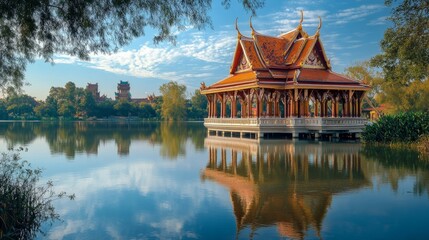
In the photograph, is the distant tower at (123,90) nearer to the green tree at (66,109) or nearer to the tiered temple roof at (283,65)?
the green tree at (66,109)

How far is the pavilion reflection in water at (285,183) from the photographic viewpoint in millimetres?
5945

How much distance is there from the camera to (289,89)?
A: 25.2 meters

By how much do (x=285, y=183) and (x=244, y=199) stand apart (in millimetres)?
1854

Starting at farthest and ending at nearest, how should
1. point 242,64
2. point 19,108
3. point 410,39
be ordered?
point 19,108, point 242,64, point 410,39

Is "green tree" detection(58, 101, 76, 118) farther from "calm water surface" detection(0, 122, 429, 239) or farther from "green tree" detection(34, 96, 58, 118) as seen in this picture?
"calm water surface" detection(0, 122, 429, 239)

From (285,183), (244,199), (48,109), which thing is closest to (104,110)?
(48,109)

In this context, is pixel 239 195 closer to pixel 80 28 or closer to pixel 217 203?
A: pixel 217 203

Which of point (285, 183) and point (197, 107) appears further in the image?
point (197, 107)

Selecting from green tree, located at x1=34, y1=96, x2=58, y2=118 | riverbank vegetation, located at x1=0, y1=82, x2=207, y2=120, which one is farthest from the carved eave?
green tree, located at x1=34, y1=96, x2=58, y2=118

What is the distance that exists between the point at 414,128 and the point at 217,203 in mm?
13610

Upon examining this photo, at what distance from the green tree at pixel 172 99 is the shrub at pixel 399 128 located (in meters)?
52.5

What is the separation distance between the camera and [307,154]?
1477cm

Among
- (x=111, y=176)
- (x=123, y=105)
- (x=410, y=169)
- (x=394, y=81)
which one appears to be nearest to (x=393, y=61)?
(x=394, y=81)

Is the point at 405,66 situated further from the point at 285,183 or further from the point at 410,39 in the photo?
the point at 285,183
